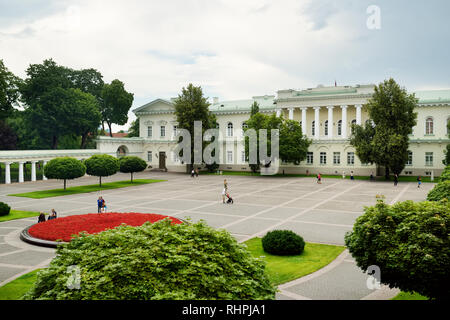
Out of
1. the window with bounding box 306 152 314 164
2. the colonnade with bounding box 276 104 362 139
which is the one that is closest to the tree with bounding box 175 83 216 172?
the colonnade with bounding box 276 104 362 139

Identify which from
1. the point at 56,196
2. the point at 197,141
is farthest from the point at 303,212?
the point at 197,141

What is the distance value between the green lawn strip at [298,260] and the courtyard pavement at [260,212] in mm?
363

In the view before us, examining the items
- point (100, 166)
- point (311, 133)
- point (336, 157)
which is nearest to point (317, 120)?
point (311, 133)

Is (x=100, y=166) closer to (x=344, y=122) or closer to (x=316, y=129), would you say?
(x=316, y=129)

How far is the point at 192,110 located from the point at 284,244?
4560 centimetres

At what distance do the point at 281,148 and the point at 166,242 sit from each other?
161 ft

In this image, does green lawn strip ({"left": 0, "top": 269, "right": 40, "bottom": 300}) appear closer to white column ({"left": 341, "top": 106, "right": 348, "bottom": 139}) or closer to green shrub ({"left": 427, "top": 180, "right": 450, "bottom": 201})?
green shrub ({"left": 427, "top": 180, "right": 450, "bottom": 201})

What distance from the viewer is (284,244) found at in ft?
52.6

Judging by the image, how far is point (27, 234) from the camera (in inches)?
771

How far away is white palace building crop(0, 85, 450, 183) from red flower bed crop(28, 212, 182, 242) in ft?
105

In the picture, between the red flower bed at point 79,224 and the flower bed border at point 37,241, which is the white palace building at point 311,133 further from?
the flower bed border at point 37,241
